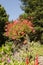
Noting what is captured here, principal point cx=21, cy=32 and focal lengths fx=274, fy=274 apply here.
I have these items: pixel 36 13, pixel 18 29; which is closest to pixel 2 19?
pixel 18 29

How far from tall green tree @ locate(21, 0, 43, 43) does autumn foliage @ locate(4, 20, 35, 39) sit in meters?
1.40

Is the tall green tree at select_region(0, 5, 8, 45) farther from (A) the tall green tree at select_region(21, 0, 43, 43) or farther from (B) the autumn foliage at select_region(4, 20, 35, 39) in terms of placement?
(A) the tall green tree at select_region(21, 0, 43, 43)

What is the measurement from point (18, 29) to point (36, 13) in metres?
3.50

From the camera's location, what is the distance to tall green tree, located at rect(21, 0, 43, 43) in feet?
118

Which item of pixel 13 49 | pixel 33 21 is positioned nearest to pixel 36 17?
pixel 33 21

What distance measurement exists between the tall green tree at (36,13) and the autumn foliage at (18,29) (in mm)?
1399

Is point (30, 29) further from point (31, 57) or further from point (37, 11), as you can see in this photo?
point (31, 57)

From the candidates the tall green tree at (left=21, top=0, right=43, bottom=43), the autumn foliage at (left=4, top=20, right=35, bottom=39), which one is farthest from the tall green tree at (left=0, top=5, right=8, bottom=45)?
the tall green tree at (left=21, top=0, right=43, bottom=43)

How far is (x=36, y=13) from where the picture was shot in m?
36.1

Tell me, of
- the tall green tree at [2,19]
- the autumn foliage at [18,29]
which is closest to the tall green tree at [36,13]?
the autumn foliage at [18,29]

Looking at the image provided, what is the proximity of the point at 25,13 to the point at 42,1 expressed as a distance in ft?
10.1

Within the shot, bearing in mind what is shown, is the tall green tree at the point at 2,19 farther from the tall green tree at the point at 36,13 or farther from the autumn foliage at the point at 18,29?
the tall green tree at the point at 36,13

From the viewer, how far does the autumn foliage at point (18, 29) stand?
34.2 meters

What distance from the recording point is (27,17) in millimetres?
37250
